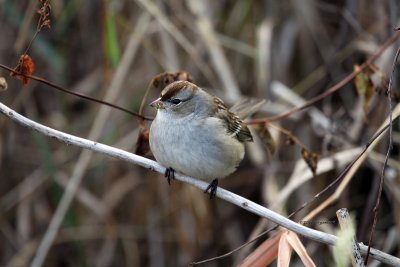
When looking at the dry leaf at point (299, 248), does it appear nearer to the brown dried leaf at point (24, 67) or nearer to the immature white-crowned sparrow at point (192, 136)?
the immature white-crowned sparrow at point (192, 136)

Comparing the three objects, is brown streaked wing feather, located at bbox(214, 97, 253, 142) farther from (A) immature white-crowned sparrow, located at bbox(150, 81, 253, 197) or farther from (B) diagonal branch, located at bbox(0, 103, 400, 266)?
(B) diagonal branch, located at bbox(0, 103, 400, 266)

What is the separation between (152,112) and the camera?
3441 mm

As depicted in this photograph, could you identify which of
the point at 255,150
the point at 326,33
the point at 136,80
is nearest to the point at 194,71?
the point at 136,80

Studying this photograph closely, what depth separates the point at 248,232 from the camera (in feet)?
11.3

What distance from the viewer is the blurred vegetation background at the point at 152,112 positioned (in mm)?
3229

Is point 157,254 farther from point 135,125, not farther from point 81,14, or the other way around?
point 81,14

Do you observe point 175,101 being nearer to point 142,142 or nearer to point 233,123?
point 142,142

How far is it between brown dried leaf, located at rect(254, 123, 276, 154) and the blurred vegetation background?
2.82ft

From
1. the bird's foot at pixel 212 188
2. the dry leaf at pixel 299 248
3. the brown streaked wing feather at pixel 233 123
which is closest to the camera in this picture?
the dry leaf at pixel 299 248

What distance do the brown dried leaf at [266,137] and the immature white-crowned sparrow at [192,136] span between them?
114 mm

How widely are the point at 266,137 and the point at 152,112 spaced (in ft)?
4.24

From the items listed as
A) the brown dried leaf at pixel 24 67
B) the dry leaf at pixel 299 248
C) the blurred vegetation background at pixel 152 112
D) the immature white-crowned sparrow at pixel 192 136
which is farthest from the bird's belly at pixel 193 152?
the blurred vegetation background at pixel 152 112

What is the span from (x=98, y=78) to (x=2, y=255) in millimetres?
1148

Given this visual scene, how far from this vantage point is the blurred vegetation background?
3229 mm
